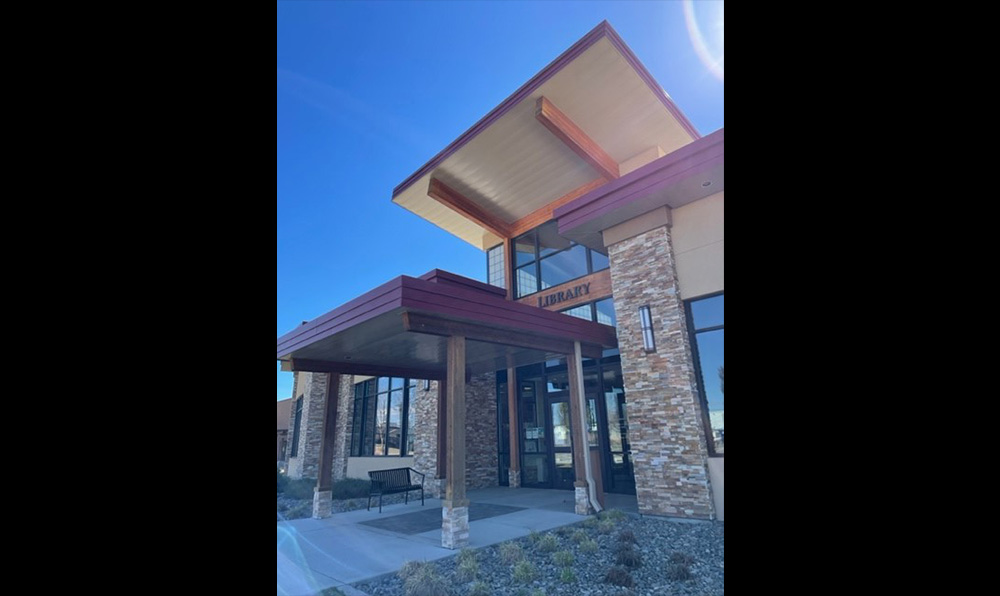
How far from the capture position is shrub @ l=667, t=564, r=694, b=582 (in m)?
5.15

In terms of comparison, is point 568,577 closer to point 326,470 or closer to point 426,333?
point 426,333

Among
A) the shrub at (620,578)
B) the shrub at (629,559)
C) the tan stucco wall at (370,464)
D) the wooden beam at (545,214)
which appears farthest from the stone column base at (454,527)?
the wooden beam at (545,214)

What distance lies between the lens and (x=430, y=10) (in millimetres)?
4535

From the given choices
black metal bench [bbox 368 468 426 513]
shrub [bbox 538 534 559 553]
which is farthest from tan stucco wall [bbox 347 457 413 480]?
shrub [bbox 538 534 559 553]

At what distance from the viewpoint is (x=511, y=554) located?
6000mm

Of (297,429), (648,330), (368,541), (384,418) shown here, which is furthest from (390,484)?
(297,429)

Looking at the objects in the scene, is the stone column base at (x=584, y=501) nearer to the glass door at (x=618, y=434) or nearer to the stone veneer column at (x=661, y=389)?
the stone veneer column at (x=661, y=389)

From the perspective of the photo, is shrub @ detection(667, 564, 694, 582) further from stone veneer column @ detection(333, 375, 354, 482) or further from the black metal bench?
stone veneer column @ detection(333, 375, 354, 482)

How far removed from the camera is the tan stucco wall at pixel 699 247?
834cm

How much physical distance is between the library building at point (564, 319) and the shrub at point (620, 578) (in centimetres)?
131

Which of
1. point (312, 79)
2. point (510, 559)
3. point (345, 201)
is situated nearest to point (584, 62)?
point (345, 201)
